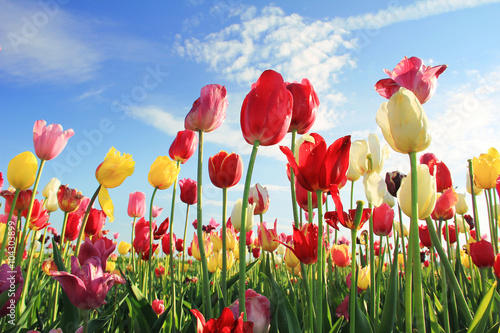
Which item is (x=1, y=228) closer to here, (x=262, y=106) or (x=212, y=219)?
(x=262, y=106)

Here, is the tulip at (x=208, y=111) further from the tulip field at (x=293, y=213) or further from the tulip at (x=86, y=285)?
the tulip at (x=86, y=285)

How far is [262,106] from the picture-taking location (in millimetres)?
Answer: 959

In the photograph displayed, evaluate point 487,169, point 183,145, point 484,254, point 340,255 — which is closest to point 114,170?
point 183,145

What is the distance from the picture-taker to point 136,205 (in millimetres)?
2961

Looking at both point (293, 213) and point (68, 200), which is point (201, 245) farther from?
point (68, 200)

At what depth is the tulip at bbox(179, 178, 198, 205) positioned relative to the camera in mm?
2180

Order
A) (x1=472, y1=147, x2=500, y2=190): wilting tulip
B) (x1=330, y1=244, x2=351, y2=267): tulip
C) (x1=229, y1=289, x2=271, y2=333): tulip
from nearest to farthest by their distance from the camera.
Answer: (x1=229, y1=289, x2=271, y2=333): tulip → (x1=472, y1=147, x2=500, y2=190): wilting tulip → (x1=330, y1=244, x2=351, y2=267): tulip

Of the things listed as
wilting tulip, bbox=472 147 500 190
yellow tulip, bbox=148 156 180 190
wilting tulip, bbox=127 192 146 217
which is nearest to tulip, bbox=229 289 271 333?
yellow tulip, bbox=148 156 180 190

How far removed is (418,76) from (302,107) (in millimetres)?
561

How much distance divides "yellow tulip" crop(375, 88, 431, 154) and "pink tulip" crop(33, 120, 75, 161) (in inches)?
74.1

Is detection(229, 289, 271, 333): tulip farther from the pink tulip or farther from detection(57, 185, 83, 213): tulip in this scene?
the pink tulip

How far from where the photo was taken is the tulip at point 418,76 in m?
1.44

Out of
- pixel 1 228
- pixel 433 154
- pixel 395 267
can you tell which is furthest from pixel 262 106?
pixel 1 228

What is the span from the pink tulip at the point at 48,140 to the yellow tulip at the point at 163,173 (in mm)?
588
